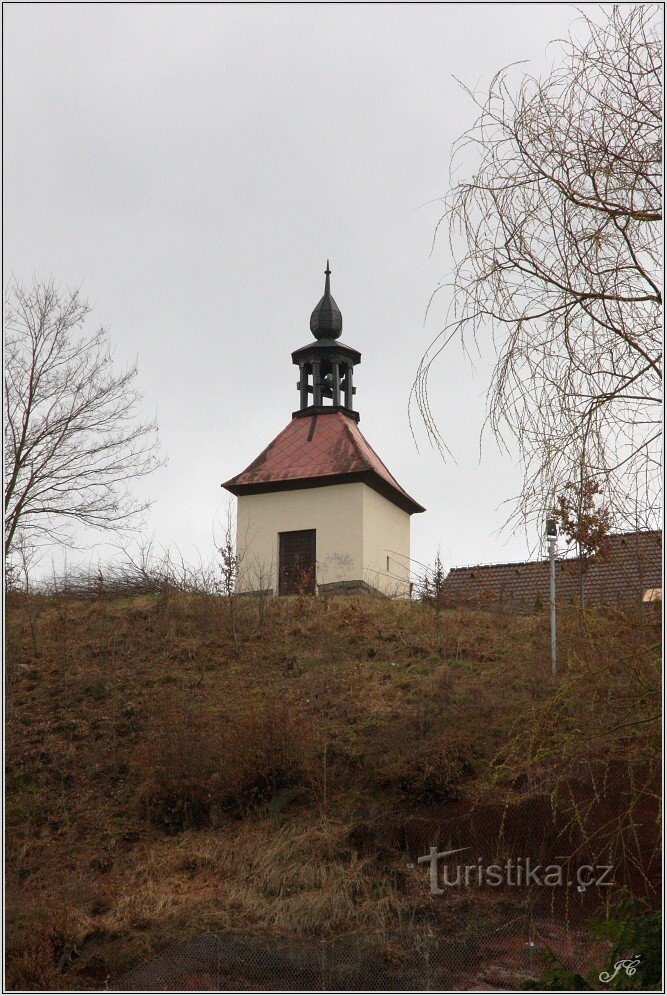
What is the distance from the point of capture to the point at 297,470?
75.8 feet

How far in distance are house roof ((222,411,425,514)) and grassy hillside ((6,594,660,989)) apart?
542 centimetres

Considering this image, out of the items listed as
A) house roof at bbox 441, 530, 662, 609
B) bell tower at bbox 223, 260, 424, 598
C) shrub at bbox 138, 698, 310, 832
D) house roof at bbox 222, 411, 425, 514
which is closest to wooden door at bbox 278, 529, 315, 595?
bell tower at bbox 223, 260, 424, 598

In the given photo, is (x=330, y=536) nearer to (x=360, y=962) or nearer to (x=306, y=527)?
(x=306, y=527)

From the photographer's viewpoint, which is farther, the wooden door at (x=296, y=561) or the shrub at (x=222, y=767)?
the wooden door at (x=296, y=561)

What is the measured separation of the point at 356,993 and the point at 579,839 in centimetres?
320

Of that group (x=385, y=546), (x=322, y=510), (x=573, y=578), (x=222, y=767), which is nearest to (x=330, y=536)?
(x=322, y=510)

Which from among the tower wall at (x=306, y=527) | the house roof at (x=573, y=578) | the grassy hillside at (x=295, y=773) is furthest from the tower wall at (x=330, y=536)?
the grassy hillside at (x=295, y=773)

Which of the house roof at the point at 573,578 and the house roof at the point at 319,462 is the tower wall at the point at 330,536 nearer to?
the house roof at the point at 319,462

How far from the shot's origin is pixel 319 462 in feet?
75.7

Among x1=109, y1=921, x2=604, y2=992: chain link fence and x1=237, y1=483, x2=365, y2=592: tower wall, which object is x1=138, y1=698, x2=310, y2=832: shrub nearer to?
x1=109, y1=921, x2=604, y2=992: chain link fence

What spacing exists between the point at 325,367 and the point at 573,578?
16798 millimetres

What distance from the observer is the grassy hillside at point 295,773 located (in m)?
8.84

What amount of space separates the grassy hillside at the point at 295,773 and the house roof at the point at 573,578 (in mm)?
351

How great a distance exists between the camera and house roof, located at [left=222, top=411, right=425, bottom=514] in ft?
73.9
